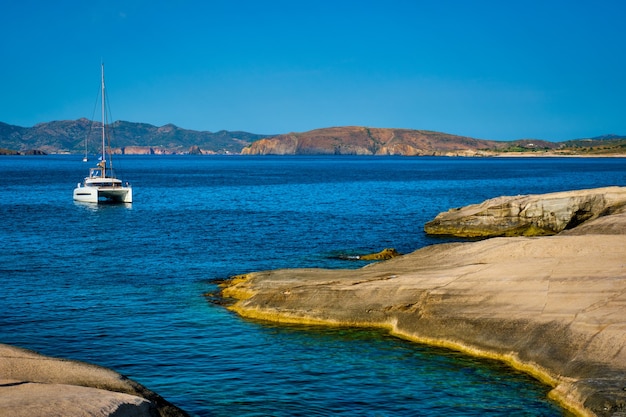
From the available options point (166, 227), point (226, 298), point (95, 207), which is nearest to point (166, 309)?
point (226, 298)

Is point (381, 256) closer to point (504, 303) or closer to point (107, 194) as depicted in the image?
point (504, 303)

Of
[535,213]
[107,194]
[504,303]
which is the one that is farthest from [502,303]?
[107,194]

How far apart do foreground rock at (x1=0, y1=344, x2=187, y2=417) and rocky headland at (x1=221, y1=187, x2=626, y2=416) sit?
34.4 ft

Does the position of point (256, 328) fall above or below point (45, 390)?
below

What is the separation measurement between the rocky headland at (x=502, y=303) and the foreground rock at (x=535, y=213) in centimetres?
1957

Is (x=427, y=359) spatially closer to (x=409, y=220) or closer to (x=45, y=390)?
(x=45, y=390)

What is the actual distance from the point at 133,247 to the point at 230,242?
6.51 metres

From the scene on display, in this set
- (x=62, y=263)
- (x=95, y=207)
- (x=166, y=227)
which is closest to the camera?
(x=62, y=263)

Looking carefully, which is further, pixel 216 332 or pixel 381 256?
pixel 381 256

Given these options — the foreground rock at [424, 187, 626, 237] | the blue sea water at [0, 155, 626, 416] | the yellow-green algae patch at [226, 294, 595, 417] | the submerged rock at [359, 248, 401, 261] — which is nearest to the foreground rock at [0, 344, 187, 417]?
the blue sea water at [0, 155, 626, 416]

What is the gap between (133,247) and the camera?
47969 mm

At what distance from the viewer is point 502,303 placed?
2381 cm

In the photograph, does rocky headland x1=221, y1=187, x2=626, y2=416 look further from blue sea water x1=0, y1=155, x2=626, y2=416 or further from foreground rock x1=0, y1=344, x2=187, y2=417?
foreground rock x1=0, y1=344, x2=187, y2=417

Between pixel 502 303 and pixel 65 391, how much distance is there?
14734 millimetres
